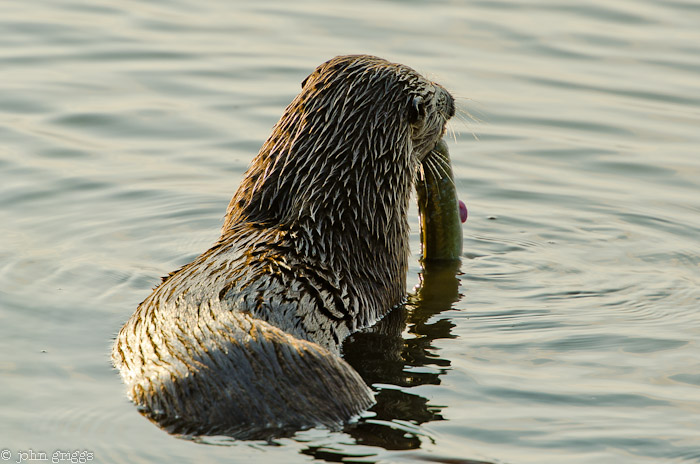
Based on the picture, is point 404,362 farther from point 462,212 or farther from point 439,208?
point 462,212

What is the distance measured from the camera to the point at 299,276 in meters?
5.29

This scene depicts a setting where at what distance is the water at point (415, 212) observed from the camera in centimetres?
471

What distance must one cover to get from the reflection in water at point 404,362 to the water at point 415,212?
0.02 metres

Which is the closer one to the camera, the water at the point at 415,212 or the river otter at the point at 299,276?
the river otter at the point at 299,276

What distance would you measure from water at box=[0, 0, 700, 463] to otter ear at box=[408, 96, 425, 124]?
112cm

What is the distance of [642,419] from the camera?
4867mm

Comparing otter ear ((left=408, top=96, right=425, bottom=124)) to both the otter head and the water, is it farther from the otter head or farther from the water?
the water

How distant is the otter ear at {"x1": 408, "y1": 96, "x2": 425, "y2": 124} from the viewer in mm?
6020

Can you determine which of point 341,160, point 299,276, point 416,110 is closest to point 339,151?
point 341,160

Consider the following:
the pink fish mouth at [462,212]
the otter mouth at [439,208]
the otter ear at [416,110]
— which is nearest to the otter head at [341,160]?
the otter ear at [416,110]

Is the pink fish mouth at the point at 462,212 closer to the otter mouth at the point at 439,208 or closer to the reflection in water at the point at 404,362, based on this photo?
the otter mouth at the point at 439,208

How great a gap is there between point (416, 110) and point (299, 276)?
130cm

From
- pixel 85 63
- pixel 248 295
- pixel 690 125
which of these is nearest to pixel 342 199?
pixel 248 295

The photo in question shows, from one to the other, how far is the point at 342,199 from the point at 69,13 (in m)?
7.16
